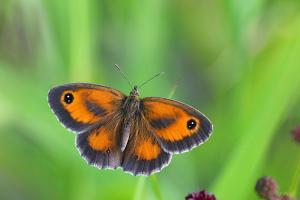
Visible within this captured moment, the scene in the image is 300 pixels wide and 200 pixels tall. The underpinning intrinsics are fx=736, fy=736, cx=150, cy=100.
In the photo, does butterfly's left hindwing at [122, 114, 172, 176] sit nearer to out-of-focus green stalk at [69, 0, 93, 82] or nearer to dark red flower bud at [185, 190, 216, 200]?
dark red flower bud at [185, 190, 216, 200]

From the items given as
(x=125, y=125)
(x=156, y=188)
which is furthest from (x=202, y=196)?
(x=125, y=125)

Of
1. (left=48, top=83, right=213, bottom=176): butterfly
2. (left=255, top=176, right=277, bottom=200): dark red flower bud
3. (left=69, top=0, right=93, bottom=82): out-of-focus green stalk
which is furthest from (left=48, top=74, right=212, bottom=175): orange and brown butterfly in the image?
(left=69, top=0, right=93, bottom=82): out-of-focus green stalk

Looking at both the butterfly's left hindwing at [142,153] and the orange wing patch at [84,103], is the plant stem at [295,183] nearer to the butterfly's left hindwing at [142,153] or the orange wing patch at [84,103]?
the butterfly's left hindwing at [142,153]

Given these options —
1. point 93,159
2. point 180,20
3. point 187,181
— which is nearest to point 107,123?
point 93,159

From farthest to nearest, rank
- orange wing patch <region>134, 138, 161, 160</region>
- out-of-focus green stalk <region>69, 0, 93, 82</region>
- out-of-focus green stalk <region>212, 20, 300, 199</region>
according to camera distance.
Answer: out-of-focus green stalk <region>69, 0, 93, 82</region>
out-of-focus green stalk <region>212, 20, 300, 199</region>
orange wing patch <region>134, 138, 161, 160</region>

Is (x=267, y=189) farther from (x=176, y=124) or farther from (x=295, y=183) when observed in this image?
(x=176, y=124)

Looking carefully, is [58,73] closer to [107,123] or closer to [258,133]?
[107,123]

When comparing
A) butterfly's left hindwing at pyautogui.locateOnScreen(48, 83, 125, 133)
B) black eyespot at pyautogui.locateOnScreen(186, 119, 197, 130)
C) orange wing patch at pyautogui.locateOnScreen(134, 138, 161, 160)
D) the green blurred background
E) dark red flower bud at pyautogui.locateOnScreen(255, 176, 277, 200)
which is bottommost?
dark red flower bud at pyautogui.locateOnScreen(255, 176, 277, 200)
